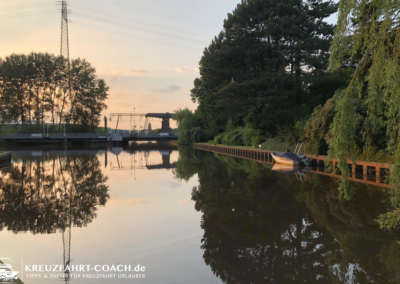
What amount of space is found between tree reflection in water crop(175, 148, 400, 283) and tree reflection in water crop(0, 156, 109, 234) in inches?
132

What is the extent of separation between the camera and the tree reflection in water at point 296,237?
504 centimetres

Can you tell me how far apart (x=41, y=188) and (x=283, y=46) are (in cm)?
2046

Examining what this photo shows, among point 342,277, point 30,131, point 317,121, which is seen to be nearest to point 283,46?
point 317,121

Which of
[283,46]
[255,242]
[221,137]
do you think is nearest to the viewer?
[255,242]

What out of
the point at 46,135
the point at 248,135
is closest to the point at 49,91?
the point at 46,135

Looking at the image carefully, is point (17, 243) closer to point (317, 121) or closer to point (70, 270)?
point (70, 270)

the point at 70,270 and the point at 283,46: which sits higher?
the point at 283,46

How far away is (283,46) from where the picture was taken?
84.2 feet

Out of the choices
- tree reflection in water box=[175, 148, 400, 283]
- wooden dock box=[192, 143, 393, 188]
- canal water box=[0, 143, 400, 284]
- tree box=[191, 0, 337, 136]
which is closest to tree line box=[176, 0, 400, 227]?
tree box=[191, 0, 337, 136]

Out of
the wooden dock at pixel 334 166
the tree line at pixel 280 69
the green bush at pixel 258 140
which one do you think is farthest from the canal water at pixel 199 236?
the green bush at pixel 258 140

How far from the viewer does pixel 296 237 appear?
661 centimetres

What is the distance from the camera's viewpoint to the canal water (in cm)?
507

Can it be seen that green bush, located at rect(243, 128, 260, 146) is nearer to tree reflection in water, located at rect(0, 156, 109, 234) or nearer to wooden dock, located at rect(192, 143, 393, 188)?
wooden dock, located at rect(192, 143, 393, 188)

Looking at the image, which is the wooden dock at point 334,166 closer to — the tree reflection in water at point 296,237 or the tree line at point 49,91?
the tree reflection in water at point 296,237
